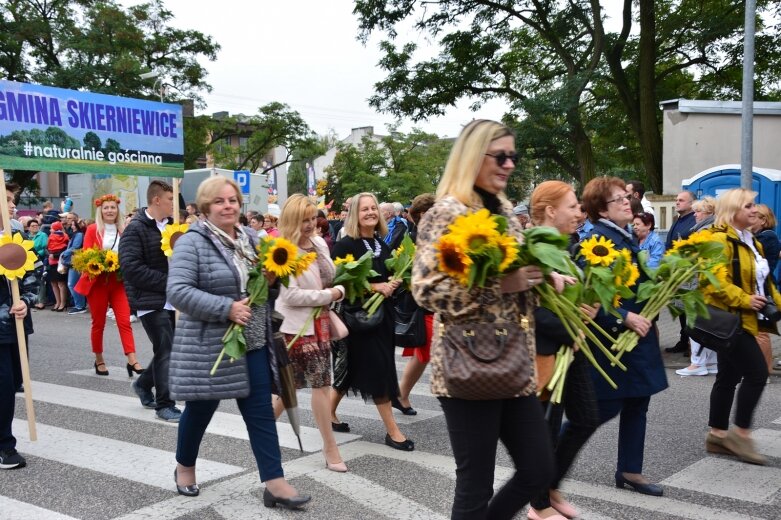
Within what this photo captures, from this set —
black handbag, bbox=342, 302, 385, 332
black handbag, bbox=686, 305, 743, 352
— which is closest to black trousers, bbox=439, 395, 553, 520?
black handbag, bbox=686, 305, 743, 352

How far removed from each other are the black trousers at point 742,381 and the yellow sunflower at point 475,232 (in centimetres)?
316

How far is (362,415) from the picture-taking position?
6840 mm

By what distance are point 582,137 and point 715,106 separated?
327 cm

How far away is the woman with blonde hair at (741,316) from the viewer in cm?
517

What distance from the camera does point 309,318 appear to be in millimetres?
5258

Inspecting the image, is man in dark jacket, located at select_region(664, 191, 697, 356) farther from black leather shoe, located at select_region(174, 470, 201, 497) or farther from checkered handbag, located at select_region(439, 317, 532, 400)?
checkered handbag, located at select_region(439, 317, 532, 400)

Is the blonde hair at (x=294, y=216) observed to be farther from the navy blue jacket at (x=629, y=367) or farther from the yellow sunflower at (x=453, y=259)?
the yellow sunflower at (x=453, y=259)

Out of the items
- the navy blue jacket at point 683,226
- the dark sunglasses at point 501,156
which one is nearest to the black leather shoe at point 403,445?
the dark sunglasses at point 501,156

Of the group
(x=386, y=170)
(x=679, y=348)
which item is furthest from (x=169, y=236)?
(x=386, y=170)

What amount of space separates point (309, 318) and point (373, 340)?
70cm

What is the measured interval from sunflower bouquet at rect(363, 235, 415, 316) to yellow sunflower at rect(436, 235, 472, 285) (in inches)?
107

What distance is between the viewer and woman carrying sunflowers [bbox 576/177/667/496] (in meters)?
4.41

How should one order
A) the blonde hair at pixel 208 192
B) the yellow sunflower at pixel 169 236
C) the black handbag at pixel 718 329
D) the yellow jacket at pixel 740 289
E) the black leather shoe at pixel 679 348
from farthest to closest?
the black leather shoe at pixel 679 348, the yellow sunflower at pixel 169 236, the yellow jacket at pixel 740 289, the black handbag at pixel 718 329, the blonde hair at pixel 208 192

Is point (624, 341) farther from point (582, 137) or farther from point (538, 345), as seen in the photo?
point (582, 137)
